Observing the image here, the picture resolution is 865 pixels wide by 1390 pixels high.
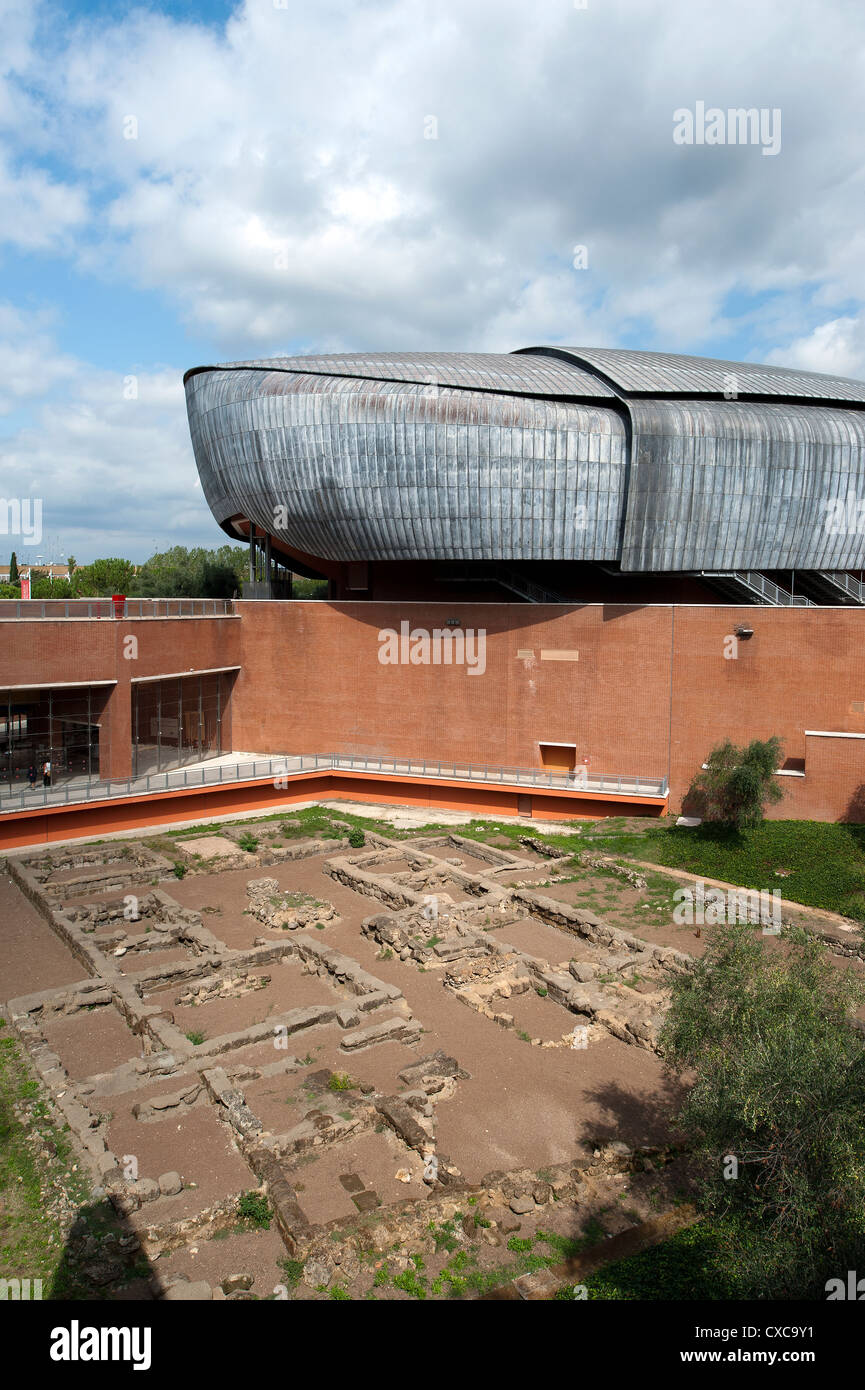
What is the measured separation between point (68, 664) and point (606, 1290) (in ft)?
73.9

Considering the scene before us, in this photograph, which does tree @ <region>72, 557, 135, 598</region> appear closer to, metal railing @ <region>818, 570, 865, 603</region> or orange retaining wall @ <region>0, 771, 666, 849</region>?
orange retaining wall @ <region>0, 771, 666, 849</region>

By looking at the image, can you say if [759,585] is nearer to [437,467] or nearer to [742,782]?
[742,782]

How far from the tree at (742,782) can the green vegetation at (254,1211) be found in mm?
18072

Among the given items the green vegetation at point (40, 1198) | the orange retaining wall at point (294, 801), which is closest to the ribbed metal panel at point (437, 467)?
the orange retaining wall at point (294, 801)

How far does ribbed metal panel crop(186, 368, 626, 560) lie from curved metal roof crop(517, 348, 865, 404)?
6.06 feet

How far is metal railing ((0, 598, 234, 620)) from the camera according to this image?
24.5m

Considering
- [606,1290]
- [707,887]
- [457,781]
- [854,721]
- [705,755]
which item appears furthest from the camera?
[457,781]

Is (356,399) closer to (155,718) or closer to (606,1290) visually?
(155,718)

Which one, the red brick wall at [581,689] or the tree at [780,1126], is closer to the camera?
the tree at [780,1126]

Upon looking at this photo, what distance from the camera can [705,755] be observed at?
27547mm

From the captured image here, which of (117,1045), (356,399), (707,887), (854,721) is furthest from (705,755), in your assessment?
(117,1045)

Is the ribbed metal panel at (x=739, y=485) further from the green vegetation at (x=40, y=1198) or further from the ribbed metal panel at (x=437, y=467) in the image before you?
the green vegetation at (x=40, y=1198)

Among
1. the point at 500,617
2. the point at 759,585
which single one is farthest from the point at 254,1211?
the point at 759,585

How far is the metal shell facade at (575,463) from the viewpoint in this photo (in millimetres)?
29141
